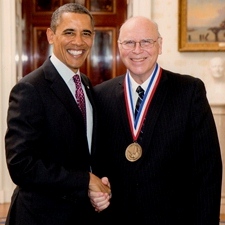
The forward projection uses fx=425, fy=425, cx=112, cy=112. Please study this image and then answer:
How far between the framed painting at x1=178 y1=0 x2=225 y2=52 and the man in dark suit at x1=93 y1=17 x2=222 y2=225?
2.80 meters

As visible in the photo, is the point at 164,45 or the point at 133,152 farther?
the point at 164,45

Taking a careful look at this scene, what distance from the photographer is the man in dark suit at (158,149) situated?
2074 mm

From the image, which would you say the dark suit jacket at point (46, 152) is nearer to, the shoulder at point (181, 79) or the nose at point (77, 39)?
the nose at point (77, 39)

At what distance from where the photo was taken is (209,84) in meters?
5.01

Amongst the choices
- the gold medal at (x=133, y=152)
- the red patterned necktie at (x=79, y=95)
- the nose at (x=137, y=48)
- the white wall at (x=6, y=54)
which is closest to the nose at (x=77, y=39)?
the red patterned necktie at (x=79, y=95)

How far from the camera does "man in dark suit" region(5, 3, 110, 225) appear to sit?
185 centimetres

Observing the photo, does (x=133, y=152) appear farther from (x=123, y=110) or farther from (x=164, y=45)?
(x=164, y=45)

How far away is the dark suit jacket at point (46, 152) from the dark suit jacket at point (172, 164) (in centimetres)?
22

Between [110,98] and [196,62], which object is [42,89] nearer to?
[110,98]

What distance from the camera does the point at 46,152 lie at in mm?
1923

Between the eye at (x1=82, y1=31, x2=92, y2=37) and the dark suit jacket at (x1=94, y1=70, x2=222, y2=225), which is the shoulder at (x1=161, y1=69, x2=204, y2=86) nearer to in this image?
the dark suit jacket at (x1=94, y1=70, x2=222, y2=225)

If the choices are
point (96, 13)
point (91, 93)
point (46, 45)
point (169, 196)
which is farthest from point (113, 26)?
point (169, 196)

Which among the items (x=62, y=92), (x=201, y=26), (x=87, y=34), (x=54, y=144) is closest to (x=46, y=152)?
(x=54, y=144)

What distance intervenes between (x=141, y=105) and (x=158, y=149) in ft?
0.84
